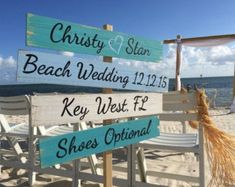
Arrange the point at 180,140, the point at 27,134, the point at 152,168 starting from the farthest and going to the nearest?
the point at 152,168
the point at 27,134
the point at 180,140

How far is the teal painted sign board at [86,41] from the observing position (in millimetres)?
1912

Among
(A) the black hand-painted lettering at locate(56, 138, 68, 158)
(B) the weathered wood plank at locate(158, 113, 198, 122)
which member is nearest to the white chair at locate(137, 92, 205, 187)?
(B) the weathered wood plank at locate(158, 113, 198, 122)

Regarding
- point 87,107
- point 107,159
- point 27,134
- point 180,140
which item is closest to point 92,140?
point 87,107

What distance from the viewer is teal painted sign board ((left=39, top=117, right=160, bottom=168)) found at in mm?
1891

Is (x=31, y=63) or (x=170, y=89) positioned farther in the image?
(x=170, y=89)

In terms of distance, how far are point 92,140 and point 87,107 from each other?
0.66 feet

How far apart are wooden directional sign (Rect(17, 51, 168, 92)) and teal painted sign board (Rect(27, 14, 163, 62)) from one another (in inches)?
2.7

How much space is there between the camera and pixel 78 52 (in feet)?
7.04

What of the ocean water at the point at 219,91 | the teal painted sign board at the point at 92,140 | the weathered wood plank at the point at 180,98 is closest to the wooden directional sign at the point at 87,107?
the teal painted sign board at the point at 92,140

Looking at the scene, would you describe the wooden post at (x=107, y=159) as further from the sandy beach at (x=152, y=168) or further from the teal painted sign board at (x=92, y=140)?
the sandy beach at (x=152, y=168)

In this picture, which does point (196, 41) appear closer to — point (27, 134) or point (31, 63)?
point (27, 134)

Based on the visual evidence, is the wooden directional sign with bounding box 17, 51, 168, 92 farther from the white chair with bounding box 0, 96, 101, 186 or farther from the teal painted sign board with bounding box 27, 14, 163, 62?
the white chair with bounding box 0, 96, 101, 186

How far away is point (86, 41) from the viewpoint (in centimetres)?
220

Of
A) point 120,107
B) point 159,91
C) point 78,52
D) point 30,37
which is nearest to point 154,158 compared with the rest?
point 159,91
